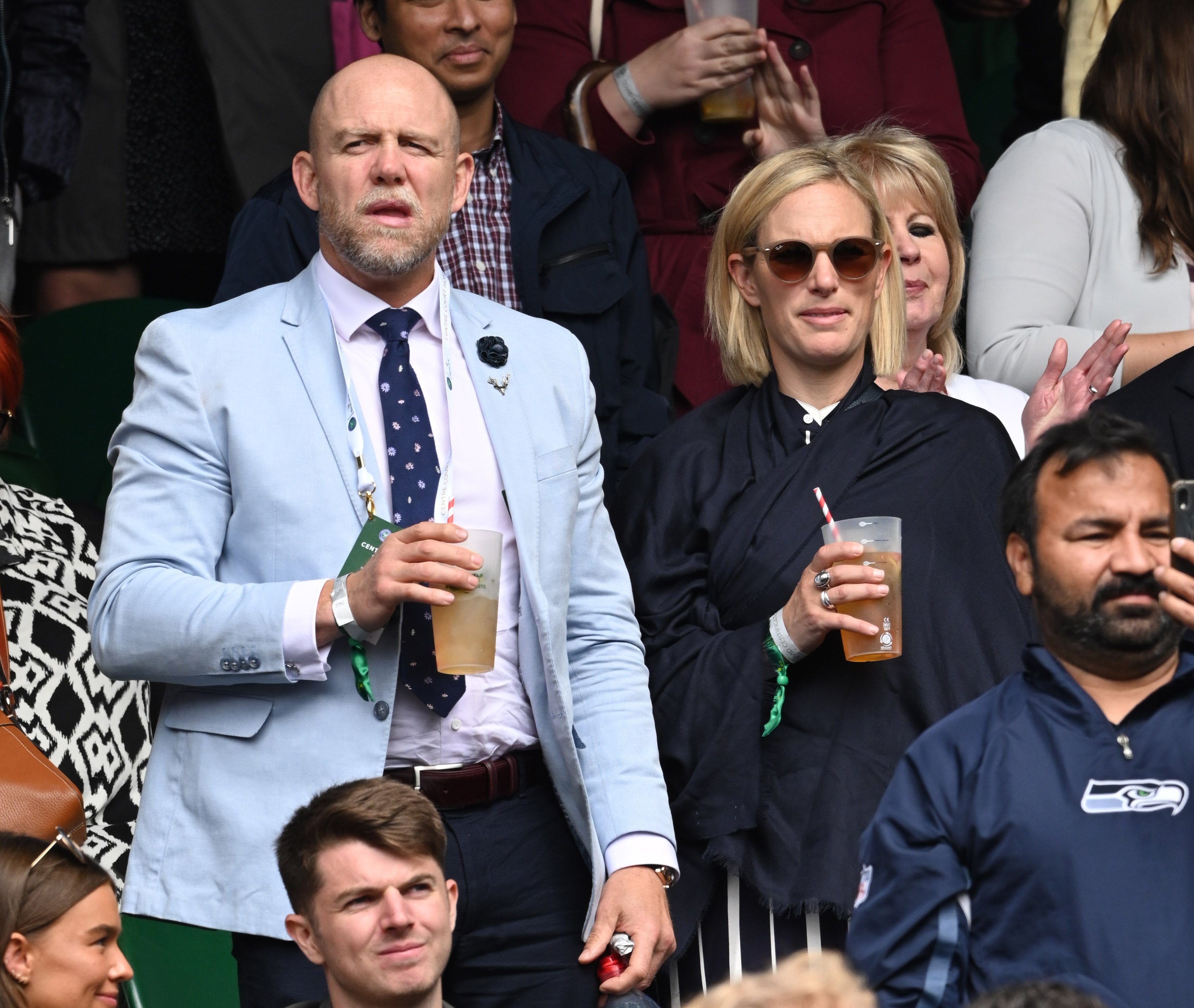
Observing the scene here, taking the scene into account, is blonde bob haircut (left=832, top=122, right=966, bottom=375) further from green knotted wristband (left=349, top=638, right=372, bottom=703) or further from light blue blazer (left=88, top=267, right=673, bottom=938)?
green knotted wristband (left=349, top=638, right=372, bottom=703)

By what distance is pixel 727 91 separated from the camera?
16.6ft

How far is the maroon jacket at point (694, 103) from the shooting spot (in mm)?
5133

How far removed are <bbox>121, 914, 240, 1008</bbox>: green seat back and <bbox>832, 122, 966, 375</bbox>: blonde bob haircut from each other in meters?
2.02

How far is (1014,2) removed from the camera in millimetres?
5832

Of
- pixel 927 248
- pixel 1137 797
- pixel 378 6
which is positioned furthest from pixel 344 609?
pixel 378 6

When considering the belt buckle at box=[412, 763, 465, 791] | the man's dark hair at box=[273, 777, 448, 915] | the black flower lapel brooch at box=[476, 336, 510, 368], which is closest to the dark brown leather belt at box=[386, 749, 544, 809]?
the belt buckle at box=[412, 763, 465, 791]

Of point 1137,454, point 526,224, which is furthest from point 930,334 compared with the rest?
point 1137,454

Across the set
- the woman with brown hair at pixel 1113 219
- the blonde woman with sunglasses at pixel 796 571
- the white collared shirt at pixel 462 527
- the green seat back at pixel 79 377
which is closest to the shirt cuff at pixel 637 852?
the white collared shirt at pixel 462 527

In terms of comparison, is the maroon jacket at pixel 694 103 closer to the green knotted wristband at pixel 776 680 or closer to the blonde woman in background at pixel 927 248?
the blonde woman in background at pixel 927 248

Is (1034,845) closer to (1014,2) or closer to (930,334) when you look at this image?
(930,334)

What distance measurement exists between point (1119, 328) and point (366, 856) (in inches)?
75.0

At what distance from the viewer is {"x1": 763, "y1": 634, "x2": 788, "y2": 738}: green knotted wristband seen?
11.4ft

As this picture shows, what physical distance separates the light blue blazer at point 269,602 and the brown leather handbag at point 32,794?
0.32 metres

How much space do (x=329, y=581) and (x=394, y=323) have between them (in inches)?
21.9
